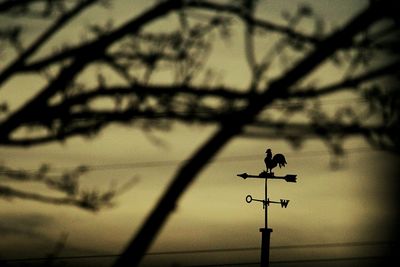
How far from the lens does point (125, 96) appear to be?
4371 mm

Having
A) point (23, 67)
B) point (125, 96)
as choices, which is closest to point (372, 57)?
point (125, 96)

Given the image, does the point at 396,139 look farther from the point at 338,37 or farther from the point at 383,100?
the point at 338,37

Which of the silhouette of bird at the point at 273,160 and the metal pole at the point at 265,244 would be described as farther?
the metal pole at the point at 265,244

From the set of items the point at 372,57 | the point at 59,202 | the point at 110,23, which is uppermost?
the point at 110,23

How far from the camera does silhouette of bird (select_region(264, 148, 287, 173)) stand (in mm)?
8562

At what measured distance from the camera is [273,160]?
8.78 meters

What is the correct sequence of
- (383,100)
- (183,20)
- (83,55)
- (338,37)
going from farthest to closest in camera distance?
1. (183,20)
2. (83,55)
3. (383,100)
4. (338,37)

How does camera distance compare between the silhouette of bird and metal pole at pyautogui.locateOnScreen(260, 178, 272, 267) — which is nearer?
the silhouette of bird

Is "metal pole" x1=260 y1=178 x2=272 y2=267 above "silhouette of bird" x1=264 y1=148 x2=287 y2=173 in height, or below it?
below

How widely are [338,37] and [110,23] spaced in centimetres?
198

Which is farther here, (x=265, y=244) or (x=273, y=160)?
(x=265, y=244)

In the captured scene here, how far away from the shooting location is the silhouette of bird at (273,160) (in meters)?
8.56

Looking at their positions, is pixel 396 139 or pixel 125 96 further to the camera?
pixel 125 96

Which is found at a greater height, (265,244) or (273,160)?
(273,160)
